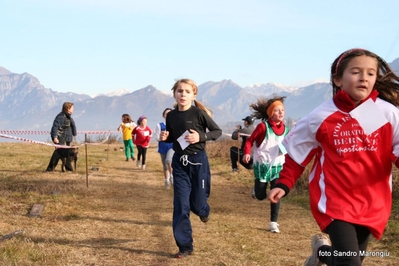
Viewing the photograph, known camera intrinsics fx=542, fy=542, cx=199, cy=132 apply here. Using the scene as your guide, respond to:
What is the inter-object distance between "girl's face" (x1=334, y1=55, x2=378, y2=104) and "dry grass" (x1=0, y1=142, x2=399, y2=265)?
247 cm

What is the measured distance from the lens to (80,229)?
7.06 meters

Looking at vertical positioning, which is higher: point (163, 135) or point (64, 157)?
point (163, 135)

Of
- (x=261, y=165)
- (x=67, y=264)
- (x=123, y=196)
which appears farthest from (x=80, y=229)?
(x=123, y=196)

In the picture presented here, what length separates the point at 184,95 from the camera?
618 cm

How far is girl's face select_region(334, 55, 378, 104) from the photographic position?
12.5 ft

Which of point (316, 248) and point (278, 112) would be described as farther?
point (278, 112)

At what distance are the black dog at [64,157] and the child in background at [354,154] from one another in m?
10.6

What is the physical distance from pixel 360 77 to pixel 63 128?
10.8 meters

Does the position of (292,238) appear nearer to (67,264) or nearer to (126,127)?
(67,264)

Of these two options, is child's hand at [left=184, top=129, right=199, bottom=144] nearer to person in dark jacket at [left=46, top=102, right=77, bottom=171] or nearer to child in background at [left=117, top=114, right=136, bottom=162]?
person in dark jacket at [left=46, top=102, right=77, bottom=171]

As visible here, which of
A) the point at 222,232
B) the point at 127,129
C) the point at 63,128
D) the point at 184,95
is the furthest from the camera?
the point at 127,129

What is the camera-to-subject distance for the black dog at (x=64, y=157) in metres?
13.9

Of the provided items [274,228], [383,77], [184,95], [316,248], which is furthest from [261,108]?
[383,77]

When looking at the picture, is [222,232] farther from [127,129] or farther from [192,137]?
[127,129]
